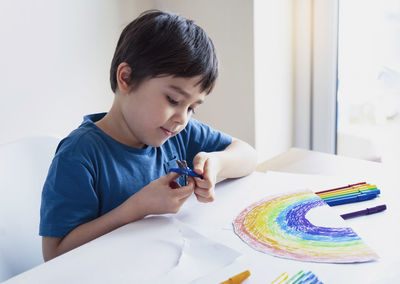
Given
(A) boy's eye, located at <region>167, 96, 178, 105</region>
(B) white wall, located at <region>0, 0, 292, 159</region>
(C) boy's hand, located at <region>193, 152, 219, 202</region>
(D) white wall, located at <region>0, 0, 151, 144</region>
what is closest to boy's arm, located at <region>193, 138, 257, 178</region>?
(C) boy's hand, located at <region>193, 152, 219, 202</region>

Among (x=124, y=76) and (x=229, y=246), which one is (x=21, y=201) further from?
(x=229, y=246)

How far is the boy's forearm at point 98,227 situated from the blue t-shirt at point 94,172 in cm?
1

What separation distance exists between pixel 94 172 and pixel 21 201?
0.19 metres

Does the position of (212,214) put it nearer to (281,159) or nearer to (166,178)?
(166,178)

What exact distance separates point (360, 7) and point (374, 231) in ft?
2.95

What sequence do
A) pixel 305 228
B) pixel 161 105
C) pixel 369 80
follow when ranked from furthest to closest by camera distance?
pixel 369 80, pixel 161 105, pixel 305 228

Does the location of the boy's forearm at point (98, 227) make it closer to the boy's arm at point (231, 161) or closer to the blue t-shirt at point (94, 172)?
the blue t-shirt at point (94, 172)

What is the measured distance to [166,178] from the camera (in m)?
0.65

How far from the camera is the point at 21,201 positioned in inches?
31.3

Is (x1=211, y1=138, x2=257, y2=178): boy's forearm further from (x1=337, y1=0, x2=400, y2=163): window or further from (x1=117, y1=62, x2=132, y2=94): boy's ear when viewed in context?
(x1=337, y1=0, x2=400, y2=163): window

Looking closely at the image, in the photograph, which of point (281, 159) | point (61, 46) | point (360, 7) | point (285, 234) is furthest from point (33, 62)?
point (360, 7)

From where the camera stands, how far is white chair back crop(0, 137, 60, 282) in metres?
0.75

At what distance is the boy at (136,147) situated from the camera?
0.65 m

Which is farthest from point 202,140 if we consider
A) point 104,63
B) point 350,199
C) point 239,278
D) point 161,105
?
point 104,63
